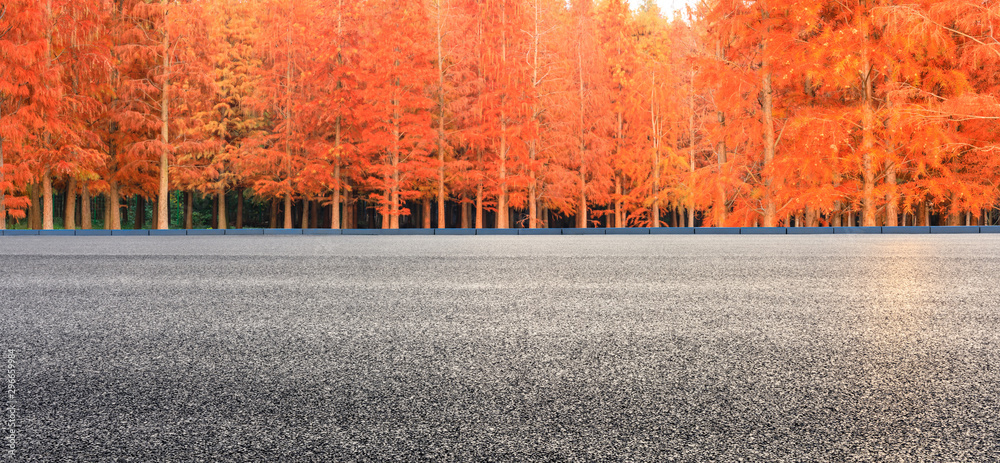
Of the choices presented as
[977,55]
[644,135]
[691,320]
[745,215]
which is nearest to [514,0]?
[644,135]

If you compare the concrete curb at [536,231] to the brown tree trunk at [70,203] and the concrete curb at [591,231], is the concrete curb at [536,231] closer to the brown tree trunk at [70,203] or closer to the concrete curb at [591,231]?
the concrete curb at [591,231]

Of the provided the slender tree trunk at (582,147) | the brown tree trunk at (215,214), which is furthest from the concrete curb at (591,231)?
the brown tree trunk at (215,214)

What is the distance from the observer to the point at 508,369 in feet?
14.1

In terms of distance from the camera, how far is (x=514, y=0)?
34.3m

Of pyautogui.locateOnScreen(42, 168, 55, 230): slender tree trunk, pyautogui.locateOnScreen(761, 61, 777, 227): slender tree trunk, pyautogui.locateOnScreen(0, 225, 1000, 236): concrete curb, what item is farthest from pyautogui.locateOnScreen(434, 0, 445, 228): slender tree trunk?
pyautogui.locateOnScreen(42, 168, 55, 230): slender tree trunk

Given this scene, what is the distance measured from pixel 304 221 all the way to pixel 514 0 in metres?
17.3

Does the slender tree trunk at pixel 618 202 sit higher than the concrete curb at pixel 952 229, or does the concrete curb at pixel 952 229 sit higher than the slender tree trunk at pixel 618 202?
the slender tree trunk at pixel 618 202

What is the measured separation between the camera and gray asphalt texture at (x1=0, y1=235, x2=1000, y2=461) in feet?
9.88

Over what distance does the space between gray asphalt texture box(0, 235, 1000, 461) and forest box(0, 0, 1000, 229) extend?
55.8 feet

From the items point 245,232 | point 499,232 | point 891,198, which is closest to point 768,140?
point 891,198

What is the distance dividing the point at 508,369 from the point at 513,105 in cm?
2975

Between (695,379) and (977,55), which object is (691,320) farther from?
(977,55)

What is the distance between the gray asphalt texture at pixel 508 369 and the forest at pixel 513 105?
17.0m

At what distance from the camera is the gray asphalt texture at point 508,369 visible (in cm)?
301
